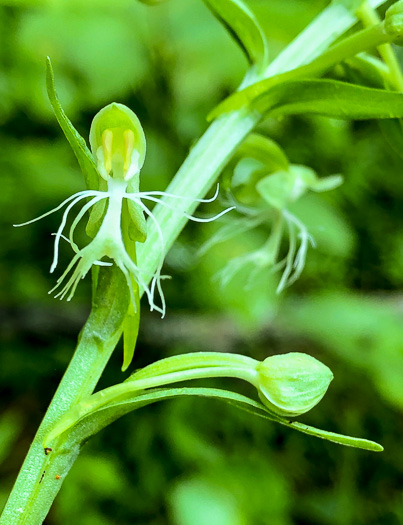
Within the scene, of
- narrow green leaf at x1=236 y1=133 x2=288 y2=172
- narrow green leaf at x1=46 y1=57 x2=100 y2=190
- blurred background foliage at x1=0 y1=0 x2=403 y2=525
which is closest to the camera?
narrow green leaf at x1=46 y1=57 x2=100 y2=190

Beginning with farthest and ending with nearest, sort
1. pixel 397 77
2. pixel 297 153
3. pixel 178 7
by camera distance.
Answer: pixel 297 153 < pixel 178 7 < pixel 397 77

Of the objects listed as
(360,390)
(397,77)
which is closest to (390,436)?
(360,390)

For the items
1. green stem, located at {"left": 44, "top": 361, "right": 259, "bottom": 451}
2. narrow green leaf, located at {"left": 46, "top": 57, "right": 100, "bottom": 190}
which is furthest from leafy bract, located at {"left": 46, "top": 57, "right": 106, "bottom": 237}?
green stem, located at {"left": 44, "top": 361, "right": 259, "bottom": 451}

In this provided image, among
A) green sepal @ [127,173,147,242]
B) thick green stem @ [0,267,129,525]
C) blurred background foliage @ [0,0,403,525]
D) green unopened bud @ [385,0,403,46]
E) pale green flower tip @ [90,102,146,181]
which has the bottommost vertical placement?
blurred background foliage @ [0,0,403,525]

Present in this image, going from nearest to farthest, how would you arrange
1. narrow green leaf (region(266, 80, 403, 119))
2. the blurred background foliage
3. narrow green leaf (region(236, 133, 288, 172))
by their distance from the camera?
narrow green leaf (region(266, 80, 403, 119)), narrow green leaf (region(236, 133, 288, 172)), the blurred background foliage

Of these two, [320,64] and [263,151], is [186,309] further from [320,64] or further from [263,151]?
[320,64]

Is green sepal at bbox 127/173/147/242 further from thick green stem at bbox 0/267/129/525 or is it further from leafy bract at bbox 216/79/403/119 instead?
leafy bract at bbox 216/79/403/119

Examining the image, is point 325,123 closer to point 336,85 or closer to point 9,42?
point 9,42
